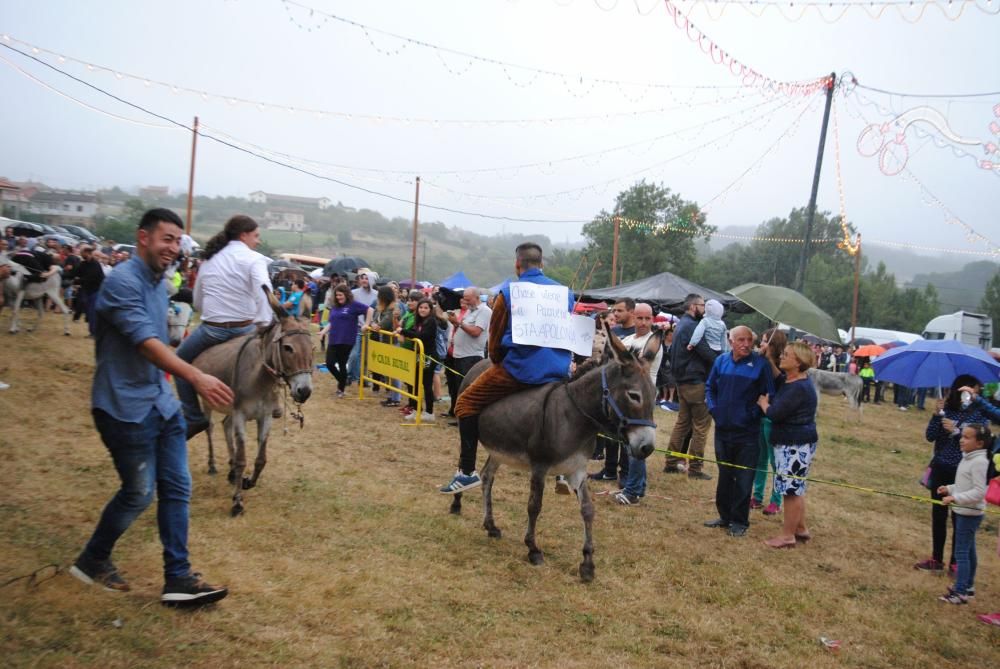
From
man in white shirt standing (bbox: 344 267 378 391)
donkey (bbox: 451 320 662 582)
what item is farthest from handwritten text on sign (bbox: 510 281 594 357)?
man in white shirt standing (bbox: 344 267 378 391)

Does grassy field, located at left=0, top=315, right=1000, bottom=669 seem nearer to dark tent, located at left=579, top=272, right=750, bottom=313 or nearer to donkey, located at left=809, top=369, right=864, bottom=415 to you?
donkey, located at left=809, top=369, right=864, bottom=415

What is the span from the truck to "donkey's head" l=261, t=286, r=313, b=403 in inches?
1383

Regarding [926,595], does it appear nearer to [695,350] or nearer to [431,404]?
[695,350]

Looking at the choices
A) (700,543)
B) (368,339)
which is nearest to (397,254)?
(368,339)

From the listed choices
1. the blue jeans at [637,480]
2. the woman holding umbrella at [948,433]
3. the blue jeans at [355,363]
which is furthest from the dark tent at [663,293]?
the woman holding umbrella at [948,433]

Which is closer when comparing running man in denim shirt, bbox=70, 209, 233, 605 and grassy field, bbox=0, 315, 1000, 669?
running man in denim shirt, bbox=70, 209, 233, 605

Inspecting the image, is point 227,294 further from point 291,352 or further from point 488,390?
point 488,390

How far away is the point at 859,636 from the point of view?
16.4 ft

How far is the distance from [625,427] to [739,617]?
5.60 feet

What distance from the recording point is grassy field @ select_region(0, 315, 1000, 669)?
153 inches

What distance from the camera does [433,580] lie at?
5.11 metres

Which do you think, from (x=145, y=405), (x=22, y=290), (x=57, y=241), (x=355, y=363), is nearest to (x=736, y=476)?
(x=145, y=405)

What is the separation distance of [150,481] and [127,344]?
83 cm

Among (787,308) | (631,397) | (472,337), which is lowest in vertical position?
(631,397)
